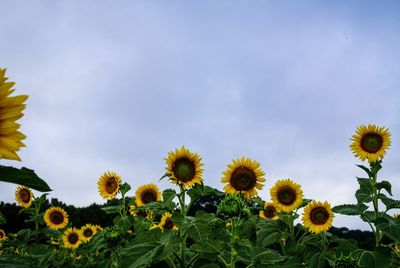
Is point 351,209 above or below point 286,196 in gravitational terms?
below

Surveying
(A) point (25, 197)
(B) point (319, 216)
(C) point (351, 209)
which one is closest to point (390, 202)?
(C) point (351, 209)

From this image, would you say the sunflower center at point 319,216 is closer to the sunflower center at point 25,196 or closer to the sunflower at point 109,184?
the sunflower at point 109,184

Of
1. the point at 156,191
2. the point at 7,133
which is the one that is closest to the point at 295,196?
the point at 156,191

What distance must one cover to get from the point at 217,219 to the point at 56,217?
597 cm

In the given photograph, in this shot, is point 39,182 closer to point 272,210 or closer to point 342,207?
point 342,207

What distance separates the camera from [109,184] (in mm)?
6820

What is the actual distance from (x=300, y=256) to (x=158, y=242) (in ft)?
9.21

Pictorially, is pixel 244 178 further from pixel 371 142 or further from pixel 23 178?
pixel 23 178

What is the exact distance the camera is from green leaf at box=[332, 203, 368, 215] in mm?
5234

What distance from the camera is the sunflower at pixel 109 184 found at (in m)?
6.70

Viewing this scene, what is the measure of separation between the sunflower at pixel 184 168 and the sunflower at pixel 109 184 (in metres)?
2.00

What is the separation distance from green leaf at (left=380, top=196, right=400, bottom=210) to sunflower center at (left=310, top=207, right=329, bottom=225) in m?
1.13

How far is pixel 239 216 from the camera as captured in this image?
3.65 metres

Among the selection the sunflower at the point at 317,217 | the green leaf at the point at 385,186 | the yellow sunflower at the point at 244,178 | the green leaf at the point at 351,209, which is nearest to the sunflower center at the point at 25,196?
the yellow sunflower at the point at 244,178
